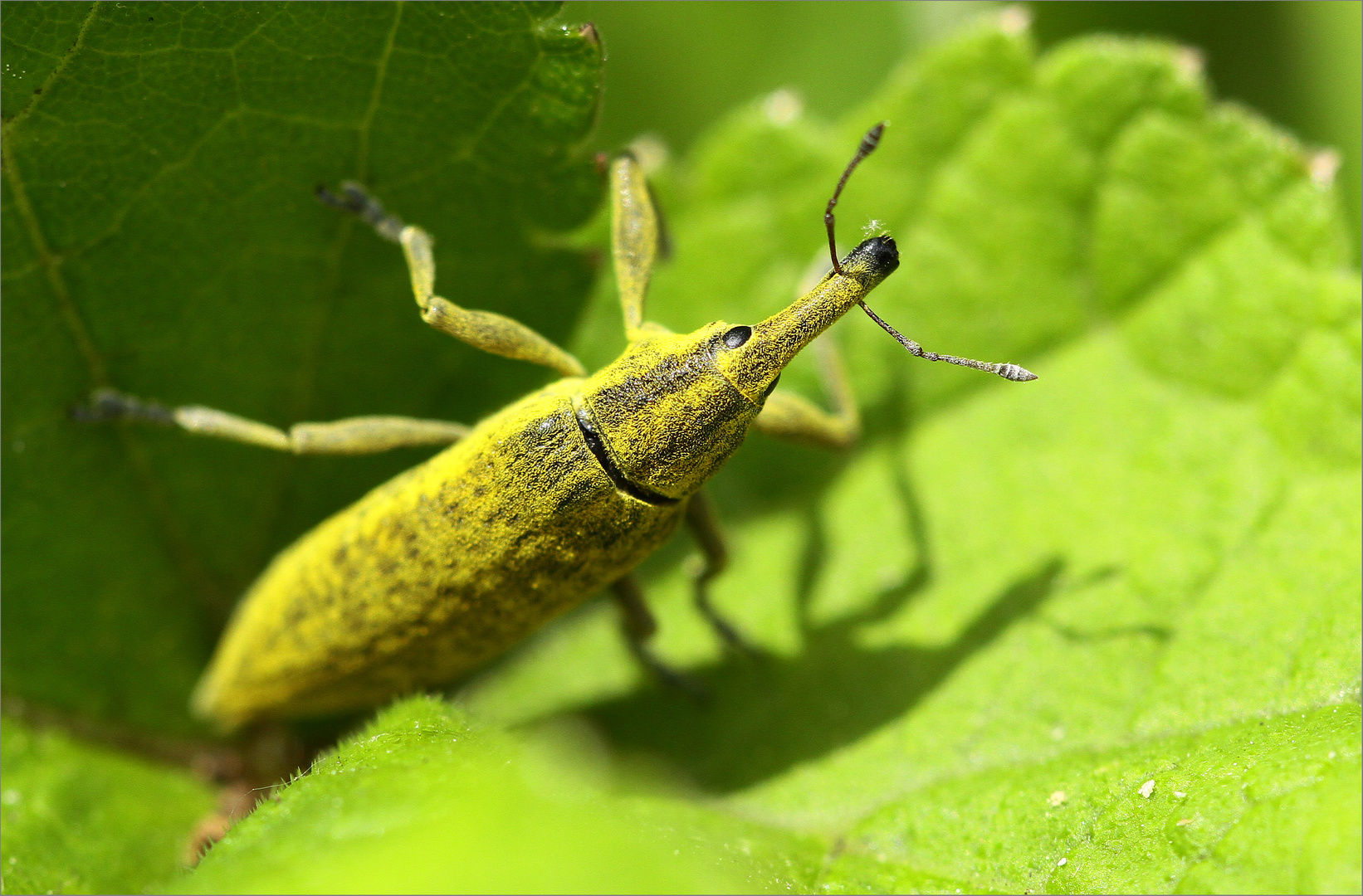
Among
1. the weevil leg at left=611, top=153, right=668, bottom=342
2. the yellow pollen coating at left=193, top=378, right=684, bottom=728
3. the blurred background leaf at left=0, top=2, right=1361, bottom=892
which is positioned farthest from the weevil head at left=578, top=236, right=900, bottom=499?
the blurred background leaf at left=0, top=2, right=1361, bottom=892

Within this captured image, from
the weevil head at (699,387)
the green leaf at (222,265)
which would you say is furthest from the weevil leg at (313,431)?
the weevil head at (699,387)

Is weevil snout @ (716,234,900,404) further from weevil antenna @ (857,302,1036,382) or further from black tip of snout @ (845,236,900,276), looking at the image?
weevil antenna @ (857,302,1036,382)

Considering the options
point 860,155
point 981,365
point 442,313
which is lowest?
point 981,365

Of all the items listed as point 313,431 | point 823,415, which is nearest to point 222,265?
point 313,431

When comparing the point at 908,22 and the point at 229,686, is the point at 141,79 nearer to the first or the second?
the point at 229,686

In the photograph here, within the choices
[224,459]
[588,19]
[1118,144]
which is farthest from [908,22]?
[224,459]

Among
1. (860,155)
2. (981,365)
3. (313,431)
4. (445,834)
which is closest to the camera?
(445,834)

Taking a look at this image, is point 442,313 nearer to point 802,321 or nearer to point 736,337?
point 736,337
